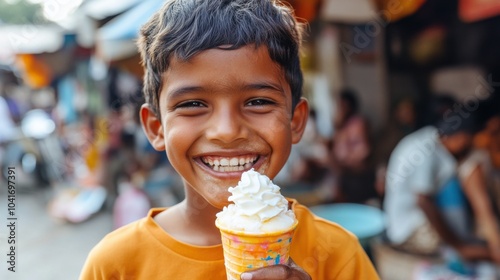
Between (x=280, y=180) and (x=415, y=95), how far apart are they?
1.81 m

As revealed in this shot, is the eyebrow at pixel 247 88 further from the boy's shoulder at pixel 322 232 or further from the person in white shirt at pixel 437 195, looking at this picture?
the person in white shirt at pixel 437 195

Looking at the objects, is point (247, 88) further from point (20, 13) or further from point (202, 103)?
point (20, 13)

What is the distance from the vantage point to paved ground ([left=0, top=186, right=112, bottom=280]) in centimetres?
573

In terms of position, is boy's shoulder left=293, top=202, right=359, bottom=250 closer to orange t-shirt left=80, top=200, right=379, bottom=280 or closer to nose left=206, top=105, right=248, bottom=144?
orange t-shirt left=80, top=200, right=379, bottom=280

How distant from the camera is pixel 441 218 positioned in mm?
4391

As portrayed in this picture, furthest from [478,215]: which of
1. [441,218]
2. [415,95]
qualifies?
[415,95]

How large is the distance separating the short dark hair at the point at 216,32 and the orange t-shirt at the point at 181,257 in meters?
0.45

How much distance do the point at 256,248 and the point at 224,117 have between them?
1.23ft

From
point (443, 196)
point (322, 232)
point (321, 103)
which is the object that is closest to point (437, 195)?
point (443, 196)

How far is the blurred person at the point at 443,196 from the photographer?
171 inches

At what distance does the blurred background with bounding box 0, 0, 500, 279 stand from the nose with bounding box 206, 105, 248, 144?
2630 millimetres

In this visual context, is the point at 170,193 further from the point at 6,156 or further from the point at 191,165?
the point at 191,165

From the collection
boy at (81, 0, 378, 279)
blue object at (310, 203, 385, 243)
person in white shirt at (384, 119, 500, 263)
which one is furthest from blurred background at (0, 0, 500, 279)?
boy at (81, 0, 378, 279)

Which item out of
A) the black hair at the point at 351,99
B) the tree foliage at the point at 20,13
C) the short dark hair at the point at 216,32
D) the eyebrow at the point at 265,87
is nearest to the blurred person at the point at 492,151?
the black hair at the point at 351,99
